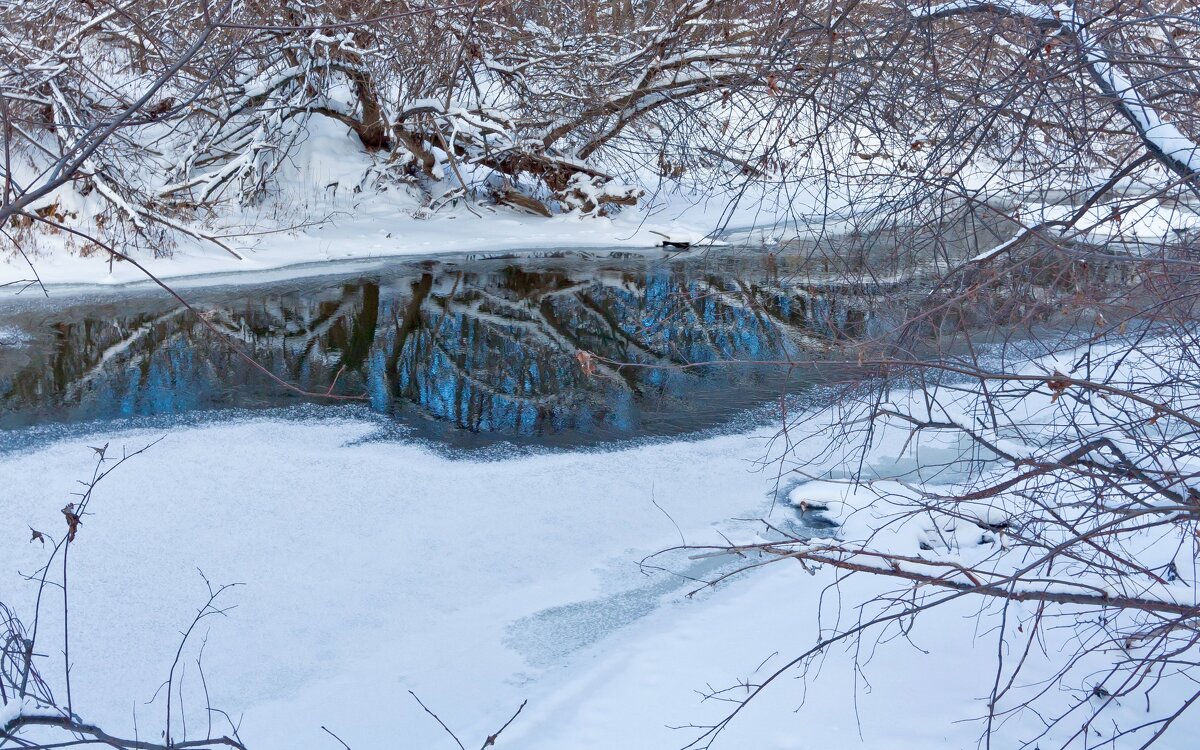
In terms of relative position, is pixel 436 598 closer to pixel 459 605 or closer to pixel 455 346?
pixel 459 605

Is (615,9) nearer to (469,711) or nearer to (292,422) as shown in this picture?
(292,422)

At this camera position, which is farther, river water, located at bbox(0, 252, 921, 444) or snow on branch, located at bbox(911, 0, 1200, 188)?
river water, located at bbox(0, 252, 921, 444)

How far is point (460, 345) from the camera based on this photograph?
8.87 metres

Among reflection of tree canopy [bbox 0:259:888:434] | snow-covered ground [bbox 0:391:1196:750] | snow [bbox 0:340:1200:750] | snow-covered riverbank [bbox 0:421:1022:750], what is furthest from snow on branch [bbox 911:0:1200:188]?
reflection of tree canopy [bbox 0:259:888:434]

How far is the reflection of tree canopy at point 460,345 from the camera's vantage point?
7.26 m

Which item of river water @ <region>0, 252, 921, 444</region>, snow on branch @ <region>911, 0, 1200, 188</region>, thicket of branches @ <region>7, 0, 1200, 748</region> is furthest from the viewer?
river water @ <region>0, 252, 921, 444</region>

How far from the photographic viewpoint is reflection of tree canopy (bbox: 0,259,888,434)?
286 inches

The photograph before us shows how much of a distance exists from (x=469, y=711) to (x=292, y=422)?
372 cm

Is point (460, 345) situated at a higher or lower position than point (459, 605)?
higher

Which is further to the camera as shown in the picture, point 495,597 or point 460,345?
point 460,345

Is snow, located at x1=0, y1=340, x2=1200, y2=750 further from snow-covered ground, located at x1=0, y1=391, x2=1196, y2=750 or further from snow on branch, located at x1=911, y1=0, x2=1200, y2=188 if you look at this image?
snow on branch, located at x1=911, y1=0, x2=1200, y2=188

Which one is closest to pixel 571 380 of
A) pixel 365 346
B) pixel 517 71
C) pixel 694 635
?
pixel 365 346

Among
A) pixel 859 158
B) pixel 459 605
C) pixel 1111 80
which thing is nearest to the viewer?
pixel 1111 80

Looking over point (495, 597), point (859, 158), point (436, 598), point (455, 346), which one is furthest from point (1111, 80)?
point (859, 158)
